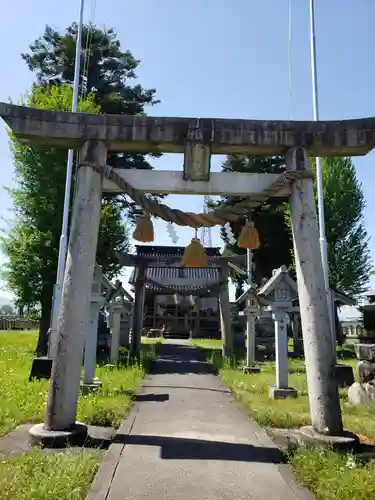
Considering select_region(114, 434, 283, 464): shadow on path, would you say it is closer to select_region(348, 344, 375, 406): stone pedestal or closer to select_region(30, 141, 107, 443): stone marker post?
select_region(30, 141, 107, 443): stone marker post

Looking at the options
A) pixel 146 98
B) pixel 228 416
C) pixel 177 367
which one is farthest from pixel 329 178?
pixel 228 416

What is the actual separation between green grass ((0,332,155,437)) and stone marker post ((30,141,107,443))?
1.04 metres

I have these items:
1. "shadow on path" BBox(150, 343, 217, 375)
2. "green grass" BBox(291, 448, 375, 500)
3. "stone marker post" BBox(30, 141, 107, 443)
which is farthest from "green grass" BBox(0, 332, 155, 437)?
"green grass" BBox(291, 448, 375, 500)

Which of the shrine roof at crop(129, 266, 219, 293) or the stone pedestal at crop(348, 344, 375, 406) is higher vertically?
the shrine roof at crop(129, 266, 219, 293)

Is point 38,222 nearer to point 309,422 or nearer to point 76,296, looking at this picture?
point 76,296

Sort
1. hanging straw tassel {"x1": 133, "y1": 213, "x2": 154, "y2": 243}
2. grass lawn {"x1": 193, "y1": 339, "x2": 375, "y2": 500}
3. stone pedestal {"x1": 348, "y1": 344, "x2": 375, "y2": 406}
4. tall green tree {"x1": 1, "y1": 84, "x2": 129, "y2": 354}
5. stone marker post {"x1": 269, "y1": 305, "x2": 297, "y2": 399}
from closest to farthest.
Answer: grass lawn {"x1": 193, "y1": 339, "x2": 375, "y2": 500}
hanging straw tassel {"x1": 133, "y1": 213, "x2": 154, "y2": 243}
stone pedestal {"x1": 348, "y1": 344, "x2": 375, "y2": 406}
stone marker post {"x1": 269, "y1": 305, "x2": 297, "y2": 399}
tall green tree {"x1": 1, "y1": 84, "x2": 129, "y2": 354}

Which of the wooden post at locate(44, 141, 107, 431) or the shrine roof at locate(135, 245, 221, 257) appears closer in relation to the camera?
the wooden post at locate(44, 141, 107, 431)

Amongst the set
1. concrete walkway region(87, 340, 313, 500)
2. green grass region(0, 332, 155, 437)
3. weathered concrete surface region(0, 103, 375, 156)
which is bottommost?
concrete walkway region(87, 340, 313, 500)

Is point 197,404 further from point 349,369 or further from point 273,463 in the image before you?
point 349,369

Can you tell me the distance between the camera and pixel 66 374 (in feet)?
18.1

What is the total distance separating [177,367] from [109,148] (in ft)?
33.5

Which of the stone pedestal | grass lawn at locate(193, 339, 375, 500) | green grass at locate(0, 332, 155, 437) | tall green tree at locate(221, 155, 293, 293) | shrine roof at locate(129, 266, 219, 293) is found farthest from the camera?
tall green tree at locate(221, 155, 293, 293)

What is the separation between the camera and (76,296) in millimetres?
5719

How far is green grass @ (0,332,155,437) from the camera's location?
665 cm
